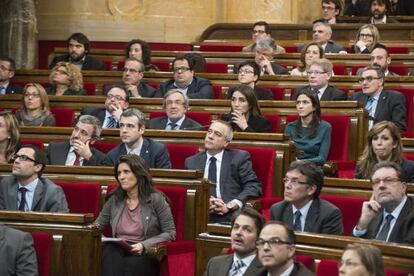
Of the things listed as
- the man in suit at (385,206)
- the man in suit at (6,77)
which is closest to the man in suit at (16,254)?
the man in suit at (385,206)

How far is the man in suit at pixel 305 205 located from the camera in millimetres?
6590

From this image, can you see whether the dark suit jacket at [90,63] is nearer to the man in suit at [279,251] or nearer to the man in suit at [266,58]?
the man in suit at [266,58]

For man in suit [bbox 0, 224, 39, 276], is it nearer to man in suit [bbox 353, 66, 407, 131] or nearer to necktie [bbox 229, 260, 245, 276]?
necktie [bbox 229, 260, 245, 276]

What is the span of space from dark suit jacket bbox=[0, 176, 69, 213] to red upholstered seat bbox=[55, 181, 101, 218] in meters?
0.24

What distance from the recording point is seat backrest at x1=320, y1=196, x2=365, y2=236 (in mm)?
6934

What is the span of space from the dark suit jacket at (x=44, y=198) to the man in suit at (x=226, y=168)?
94cm

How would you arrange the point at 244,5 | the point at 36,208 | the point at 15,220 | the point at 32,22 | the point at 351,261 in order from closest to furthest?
1. the point at 351,261
2. the point at 15,220
3. the point at 36,208
4. the point at 32,22
5. the point at 244,5

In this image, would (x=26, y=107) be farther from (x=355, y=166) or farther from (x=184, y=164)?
(x=355, y=166)

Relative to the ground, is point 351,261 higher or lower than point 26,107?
lower

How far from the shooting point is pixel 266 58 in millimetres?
10539

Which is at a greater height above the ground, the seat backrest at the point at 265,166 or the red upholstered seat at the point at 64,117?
the red upholstered seat at the point at 64,117

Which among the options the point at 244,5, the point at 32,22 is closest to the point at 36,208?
the point at 32,22

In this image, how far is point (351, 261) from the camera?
520 cm

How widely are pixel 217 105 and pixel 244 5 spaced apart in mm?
4339
